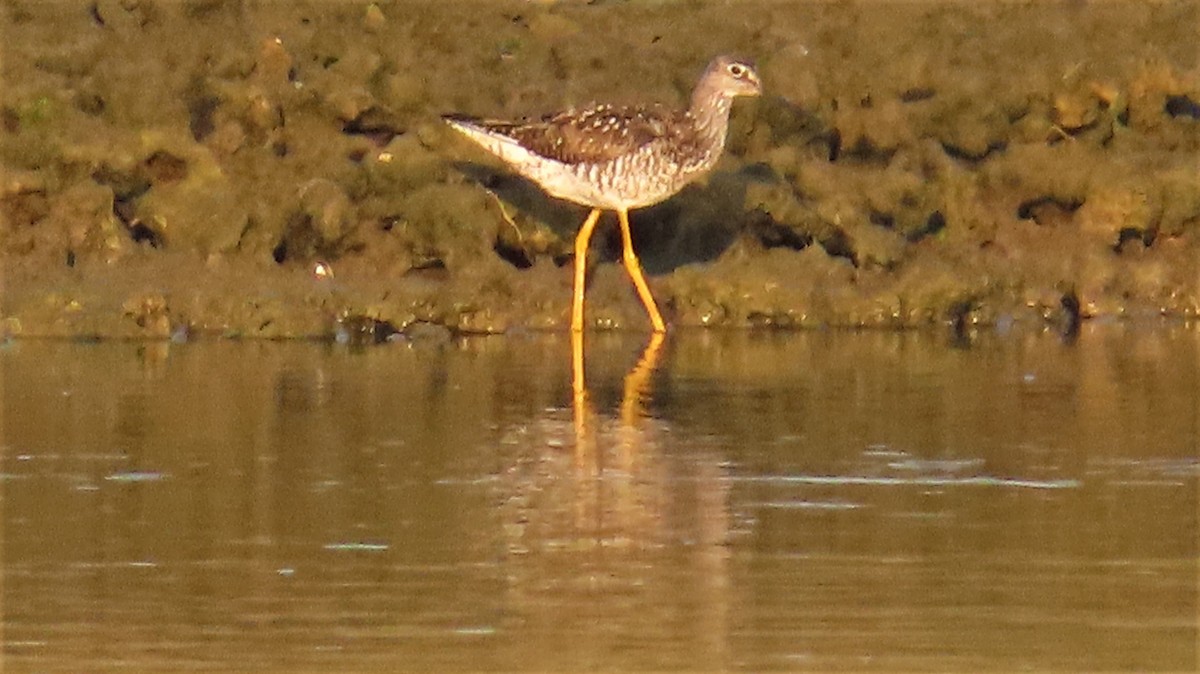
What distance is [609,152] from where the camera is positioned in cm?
1516

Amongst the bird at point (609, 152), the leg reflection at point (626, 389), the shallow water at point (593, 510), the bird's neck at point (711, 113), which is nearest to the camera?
the shallow water at point (593, 510)

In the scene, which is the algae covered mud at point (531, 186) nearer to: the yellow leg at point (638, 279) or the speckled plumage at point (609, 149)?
the yellow leg at point (638, 279)

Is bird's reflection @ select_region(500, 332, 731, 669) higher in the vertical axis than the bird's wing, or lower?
lower

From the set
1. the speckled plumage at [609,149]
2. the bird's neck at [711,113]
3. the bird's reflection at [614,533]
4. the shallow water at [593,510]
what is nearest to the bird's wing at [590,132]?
the speckled plumage at [609,149]

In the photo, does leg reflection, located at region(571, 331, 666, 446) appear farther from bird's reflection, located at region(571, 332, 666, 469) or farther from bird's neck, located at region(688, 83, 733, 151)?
bird's neck, located at region(688, 83, 733, 151)

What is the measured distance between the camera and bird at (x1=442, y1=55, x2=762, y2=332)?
49.8 feet

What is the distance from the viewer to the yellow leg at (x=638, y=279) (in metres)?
14.8

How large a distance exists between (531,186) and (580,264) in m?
1.41

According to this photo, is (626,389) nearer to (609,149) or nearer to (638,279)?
(638,279)

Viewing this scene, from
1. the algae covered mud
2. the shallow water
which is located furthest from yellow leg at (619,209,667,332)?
the shallow water

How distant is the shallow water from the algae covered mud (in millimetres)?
1234

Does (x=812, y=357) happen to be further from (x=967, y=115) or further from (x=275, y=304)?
(x=967, y=115)

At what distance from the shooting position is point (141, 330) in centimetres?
1409

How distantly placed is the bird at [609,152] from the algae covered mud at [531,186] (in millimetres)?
370
